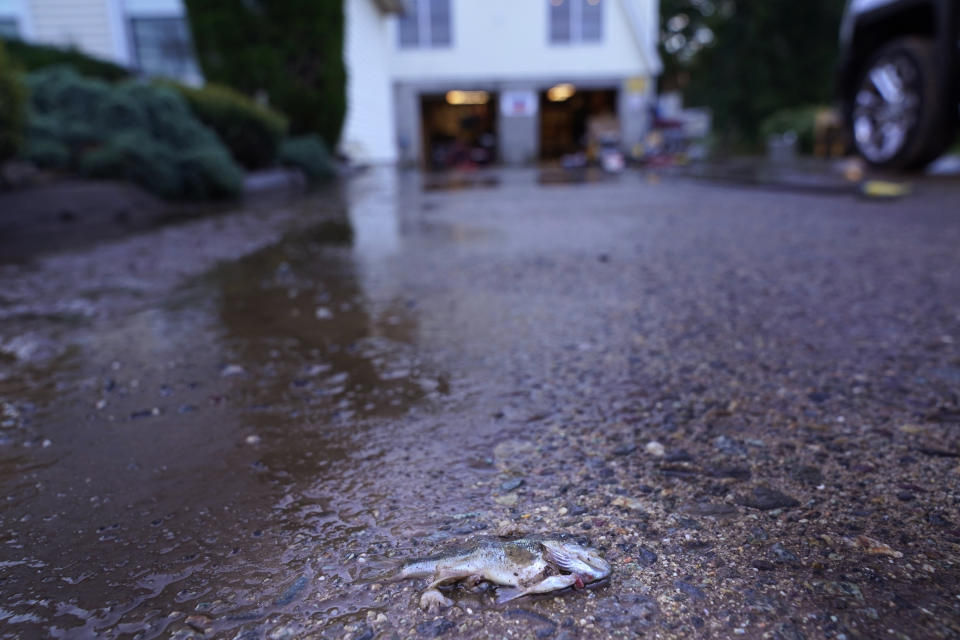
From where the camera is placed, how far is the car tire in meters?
6.15

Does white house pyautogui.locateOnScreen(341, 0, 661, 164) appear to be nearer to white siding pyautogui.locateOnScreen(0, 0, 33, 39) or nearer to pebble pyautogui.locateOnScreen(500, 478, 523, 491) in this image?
white siding pyautogui.locateOnScreen(0, 0, 33, 39)

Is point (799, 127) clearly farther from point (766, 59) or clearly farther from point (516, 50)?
point (516, 50)

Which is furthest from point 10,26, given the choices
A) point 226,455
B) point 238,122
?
point 226,455

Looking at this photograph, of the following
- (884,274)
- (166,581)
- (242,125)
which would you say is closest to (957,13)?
(884,274)

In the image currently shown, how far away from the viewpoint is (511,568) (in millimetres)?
1131

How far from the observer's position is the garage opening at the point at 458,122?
1007 inches

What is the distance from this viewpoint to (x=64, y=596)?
3.68ft

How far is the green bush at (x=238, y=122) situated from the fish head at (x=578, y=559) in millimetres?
8591

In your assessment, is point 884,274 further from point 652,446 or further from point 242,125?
point 242,125

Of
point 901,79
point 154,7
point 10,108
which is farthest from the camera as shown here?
point 154,7

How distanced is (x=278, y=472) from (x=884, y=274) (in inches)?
119

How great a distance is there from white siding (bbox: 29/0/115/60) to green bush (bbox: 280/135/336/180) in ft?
14.6

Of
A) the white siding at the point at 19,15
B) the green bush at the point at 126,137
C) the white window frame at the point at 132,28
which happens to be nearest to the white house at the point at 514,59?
the white window frame at the point at 132,28

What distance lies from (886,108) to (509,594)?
7418 mm
